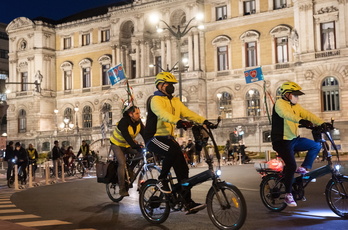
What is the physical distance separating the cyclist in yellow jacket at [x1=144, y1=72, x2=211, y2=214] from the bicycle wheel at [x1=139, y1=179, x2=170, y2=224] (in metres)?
0.20

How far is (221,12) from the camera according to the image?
51.8 m

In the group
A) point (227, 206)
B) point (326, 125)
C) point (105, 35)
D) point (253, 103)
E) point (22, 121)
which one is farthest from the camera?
point (22, 121)

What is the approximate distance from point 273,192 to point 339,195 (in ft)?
4.05

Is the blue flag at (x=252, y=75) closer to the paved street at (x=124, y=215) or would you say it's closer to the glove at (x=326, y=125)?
the paved street at (x=124, y=215)

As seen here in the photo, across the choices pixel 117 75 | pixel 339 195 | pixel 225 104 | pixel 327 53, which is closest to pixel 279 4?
pixel 327 53

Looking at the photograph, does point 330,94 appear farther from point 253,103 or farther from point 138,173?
point 138,173

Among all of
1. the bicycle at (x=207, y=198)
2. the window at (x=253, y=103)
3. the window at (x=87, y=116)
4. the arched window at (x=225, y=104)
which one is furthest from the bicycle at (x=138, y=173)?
the window at (x=87, y=116)

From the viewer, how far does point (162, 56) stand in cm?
5381

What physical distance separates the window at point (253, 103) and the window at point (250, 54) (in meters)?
2.81

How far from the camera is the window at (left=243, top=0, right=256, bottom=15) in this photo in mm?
49906

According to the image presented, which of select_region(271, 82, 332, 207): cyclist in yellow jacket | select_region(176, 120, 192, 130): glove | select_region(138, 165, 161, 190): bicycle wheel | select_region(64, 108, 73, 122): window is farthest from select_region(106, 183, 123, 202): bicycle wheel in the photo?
select_region(64, 108, 73, 122): window

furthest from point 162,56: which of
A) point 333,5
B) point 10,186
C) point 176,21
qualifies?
point 10,186

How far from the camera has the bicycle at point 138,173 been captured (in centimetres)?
975

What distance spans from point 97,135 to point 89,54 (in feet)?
38.2
